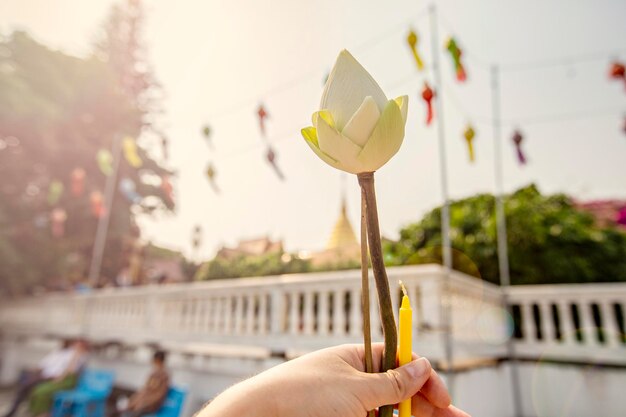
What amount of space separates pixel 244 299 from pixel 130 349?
3.12 metres

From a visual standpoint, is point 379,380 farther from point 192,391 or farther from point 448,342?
point 192,391

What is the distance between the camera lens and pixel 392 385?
61 cm

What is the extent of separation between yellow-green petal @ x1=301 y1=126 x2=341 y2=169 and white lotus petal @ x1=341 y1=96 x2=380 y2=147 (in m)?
0.05

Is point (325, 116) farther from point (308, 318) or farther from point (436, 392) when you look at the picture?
point (308, 318)

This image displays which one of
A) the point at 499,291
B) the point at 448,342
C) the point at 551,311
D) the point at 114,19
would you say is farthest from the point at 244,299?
the point at 114,19

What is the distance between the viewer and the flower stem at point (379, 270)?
56 centimetres

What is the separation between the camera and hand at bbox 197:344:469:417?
2.03 ft

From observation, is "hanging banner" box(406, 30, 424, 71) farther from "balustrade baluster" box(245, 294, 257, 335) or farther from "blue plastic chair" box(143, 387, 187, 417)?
"blue plastic chair" box(143, 387, 187, 417)

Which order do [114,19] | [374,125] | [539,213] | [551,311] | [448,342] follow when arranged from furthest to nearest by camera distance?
[114,19], [539,213], [551,311], [448,342], [374,125]

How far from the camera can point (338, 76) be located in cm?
60

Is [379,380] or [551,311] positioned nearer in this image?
[379,380]

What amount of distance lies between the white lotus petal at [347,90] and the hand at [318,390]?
403 mm

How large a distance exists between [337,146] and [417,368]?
0.38 m

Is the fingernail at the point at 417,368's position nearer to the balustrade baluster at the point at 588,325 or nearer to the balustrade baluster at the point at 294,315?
the balustrade baluster at the point at 294,315
